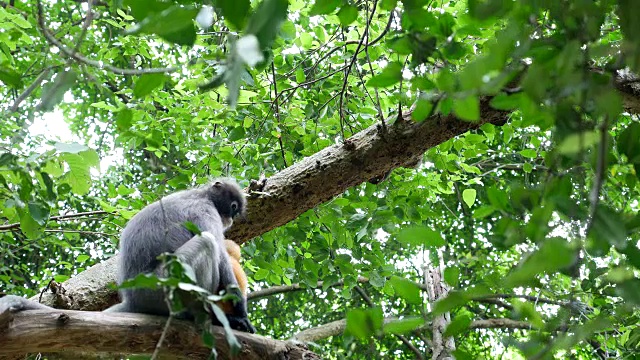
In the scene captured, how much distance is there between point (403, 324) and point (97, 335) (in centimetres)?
270

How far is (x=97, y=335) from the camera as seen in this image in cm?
368

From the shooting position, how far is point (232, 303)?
460 cm

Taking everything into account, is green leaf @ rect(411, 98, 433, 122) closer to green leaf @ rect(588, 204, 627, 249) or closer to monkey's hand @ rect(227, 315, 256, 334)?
green leaf @ rect(588, 204, 627, 249)

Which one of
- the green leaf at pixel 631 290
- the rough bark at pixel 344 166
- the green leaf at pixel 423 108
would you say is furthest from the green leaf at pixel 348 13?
the rough bark at pixel 344 166

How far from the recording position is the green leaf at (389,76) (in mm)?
1764

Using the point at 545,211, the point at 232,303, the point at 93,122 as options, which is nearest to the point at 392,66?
the point at 545,211

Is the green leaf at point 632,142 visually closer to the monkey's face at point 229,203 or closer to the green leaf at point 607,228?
the green leaf at point 607,228

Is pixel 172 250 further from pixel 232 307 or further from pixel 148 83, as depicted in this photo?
pixel 148 83

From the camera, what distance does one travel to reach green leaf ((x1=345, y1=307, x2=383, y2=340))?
153 cm

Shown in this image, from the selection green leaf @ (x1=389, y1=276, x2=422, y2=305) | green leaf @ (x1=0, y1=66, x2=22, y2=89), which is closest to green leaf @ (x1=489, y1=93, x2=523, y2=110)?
green leaf @ (x1=389, y1=276, x2=422, y2=305)

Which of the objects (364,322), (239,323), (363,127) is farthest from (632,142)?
(363,127)

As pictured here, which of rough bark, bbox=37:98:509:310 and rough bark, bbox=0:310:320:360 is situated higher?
rough bark, bbox=37:98:509:310

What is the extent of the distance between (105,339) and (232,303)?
43.1 inches

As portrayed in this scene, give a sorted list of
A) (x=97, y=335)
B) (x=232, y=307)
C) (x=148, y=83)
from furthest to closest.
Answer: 1. (x=232, y=307)
2. (x=97, y=335)
3. (x=148, y=83)
